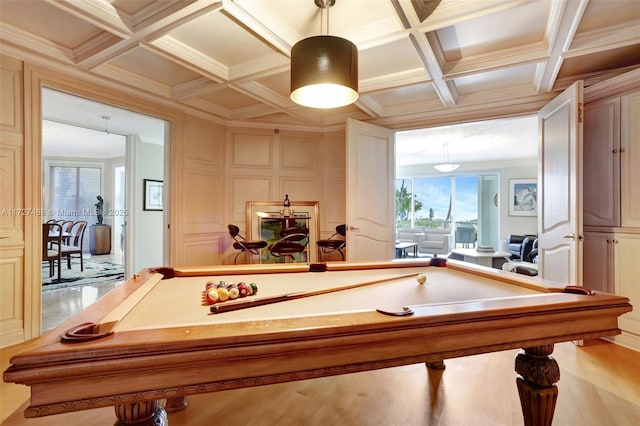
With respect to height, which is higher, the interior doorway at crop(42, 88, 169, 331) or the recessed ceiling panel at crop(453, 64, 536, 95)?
the recessed ceiling panel at crop(453, 64, 536, 95)

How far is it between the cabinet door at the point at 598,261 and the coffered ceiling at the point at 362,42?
1.52 m

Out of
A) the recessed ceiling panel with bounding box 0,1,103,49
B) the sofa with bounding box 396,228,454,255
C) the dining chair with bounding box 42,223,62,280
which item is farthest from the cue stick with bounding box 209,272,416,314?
the sofa with bounding box 396,228,454,255

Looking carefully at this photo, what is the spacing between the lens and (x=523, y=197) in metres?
8.00

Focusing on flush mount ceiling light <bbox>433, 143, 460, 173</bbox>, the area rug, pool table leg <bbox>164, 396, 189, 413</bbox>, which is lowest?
the area rug

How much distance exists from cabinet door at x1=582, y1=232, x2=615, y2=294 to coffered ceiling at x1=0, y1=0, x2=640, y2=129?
1518mm

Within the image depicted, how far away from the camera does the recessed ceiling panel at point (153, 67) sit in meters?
2.84

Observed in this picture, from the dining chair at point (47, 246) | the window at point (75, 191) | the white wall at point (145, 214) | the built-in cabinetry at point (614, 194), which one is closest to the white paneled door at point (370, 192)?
the built-in cabinetry at point (614, 194)

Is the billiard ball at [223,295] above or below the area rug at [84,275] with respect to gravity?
above

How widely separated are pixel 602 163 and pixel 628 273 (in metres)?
1.00

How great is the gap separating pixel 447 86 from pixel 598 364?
8.90 feet

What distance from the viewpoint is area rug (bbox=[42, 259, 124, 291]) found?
478cm

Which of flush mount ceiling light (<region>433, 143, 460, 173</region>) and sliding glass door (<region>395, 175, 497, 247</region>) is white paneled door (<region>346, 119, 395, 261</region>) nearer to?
flush mount ceiling light (<region>433, 143, 460, 173</region>)

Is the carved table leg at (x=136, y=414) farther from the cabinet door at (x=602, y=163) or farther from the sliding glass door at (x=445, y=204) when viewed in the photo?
the sliding glass door at (x=445, y=204)

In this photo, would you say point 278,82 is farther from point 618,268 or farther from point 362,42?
point 618,268
